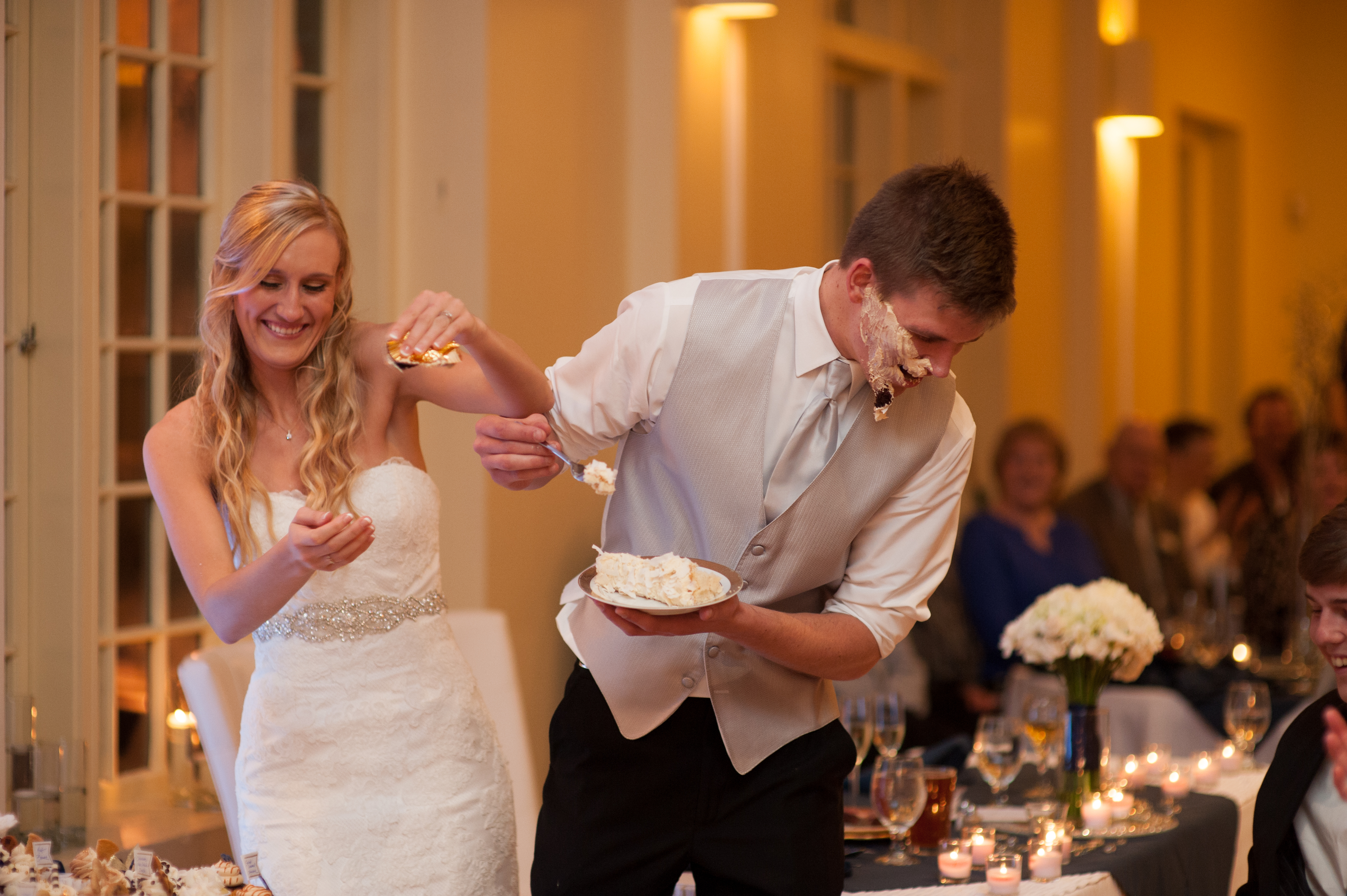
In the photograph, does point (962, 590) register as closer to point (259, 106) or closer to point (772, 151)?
point (772, 151)

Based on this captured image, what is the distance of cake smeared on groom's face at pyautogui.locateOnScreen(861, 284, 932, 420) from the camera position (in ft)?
5.61

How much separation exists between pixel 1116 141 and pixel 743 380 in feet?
19.3

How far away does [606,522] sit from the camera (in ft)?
6.27

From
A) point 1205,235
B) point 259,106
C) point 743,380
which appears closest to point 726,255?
point 259,106

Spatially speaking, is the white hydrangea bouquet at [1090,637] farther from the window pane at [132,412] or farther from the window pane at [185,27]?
the window pane at [185,27]

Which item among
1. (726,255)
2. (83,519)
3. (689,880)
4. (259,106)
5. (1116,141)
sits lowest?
(689,880)

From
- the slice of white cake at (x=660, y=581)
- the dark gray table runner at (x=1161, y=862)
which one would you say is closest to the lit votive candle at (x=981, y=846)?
the dark gray table runner at (x=1161, y=862)

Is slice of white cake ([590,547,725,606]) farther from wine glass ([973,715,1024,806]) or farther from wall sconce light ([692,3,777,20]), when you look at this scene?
wall sconce light ([692,3,777,20])

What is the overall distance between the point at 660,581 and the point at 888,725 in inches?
43.0

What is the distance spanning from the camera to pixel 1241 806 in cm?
270

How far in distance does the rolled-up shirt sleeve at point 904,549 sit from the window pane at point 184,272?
2.08 m

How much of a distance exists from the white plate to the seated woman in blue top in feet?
11.1

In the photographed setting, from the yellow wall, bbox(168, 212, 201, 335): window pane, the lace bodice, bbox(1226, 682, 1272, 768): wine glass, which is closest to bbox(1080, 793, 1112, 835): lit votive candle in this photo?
bbox(1226, 682, 1272, 768): wine glass

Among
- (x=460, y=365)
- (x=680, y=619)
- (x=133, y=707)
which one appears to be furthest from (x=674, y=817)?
(x=133, y=707)
